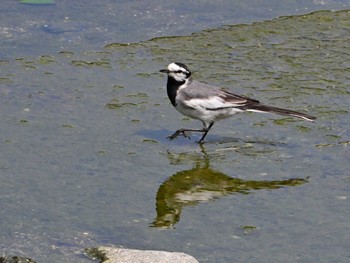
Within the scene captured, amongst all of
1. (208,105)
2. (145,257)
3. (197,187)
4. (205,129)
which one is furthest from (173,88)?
(145,257)

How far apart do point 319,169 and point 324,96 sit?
1.97 metres

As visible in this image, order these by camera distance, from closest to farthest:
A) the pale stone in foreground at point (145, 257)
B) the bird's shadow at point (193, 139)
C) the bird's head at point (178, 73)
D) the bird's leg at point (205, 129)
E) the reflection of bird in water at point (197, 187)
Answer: the pale stone in foreground at point (145, 257), the reflection of bird in water at point (197, 187), the bird's shadow at point (193, 139), the bird's leg at point (205, 129), the bird's head at point (178, 73)

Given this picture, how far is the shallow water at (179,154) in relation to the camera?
793 cm

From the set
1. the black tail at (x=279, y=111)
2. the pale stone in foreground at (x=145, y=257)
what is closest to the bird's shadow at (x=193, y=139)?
the black tail at (x=279, y=111)

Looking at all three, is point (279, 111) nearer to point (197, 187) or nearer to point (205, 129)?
point (205, 129)

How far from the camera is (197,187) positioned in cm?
902

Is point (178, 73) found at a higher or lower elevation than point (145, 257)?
higher

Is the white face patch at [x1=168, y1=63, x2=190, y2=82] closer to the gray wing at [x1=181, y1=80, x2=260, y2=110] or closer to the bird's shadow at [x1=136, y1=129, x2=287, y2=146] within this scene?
the gray wing at [x1=181, y1=80, x2=260, y2=110]

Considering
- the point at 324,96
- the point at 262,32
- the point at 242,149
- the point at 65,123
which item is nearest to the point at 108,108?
the point at 65,123

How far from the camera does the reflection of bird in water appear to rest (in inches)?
336

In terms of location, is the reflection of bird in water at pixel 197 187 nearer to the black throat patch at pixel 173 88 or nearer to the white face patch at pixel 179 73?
the black throat patch at pixel 173 88

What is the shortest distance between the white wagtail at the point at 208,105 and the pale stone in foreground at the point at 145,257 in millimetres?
2835

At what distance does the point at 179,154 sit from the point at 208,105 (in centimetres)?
62

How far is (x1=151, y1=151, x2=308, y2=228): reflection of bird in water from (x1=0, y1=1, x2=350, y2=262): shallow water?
0.06 feet
